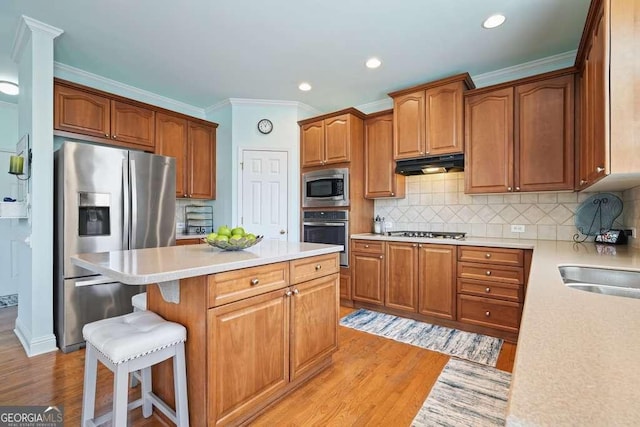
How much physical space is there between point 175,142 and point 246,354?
3.15 metres

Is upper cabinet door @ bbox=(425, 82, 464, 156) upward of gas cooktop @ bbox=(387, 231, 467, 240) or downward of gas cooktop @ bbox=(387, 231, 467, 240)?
upward

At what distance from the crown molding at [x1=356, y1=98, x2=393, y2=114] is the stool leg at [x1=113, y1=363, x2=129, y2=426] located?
3.88m

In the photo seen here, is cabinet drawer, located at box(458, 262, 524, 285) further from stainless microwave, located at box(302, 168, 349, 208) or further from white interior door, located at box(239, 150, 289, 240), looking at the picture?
white interior door, located at box(239, 150, 289, 240)

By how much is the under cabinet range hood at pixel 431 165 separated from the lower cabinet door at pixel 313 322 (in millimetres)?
1809

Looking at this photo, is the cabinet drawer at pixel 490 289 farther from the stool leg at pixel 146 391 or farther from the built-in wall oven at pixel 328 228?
the stool leg at pixel 146 391

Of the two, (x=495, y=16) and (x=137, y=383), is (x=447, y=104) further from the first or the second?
(x=137, y=383)

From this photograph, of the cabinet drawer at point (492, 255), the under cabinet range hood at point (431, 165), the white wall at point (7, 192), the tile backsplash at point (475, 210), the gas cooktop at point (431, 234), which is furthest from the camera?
the white wall at point (7, 192)

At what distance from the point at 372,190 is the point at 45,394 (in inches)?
134

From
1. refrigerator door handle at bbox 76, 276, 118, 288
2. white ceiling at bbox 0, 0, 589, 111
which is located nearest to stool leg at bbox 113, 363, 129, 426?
refrigerator door handle at bbox 76, 276, 118, 288

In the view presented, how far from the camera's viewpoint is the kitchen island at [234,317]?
1.41 m

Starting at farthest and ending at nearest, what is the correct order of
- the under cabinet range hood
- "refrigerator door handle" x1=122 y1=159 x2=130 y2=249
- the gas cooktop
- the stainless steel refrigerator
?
the gas cooktop
the under cabinet range hood
"refrigerator door handle" x1=122 y1=159 x2=130 y2=249
the stainless steel refrigerator

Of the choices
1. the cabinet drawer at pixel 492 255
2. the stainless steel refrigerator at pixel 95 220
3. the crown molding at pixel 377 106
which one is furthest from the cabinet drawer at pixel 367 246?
the stainless steel refrigerator at pixel 95 220

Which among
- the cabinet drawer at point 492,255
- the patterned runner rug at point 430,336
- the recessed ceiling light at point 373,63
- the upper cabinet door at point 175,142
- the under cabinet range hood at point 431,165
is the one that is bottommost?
the patterned runner rug at point 430,336

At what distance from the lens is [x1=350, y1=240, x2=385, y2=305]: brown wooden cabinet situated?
3465 millimetres
